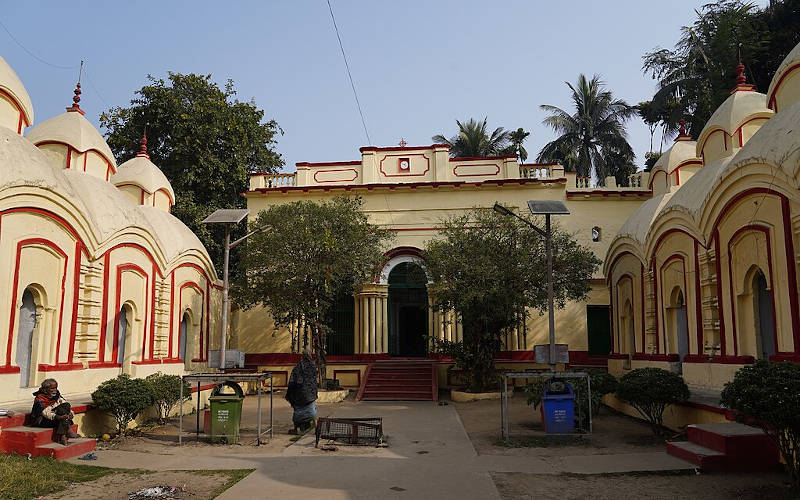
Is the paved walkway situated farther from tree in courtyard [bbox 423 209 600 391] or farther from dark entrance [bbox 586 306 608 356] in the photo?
dark entrance [bbox 586 306 608 356]

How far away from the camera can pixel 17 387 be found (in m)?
11.7

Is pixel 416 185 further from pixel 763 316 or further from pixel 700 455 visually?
pixel 700 455

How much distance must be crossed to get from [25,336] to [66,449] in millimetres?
4089

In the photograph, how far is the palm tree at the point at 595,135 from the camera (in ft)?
119

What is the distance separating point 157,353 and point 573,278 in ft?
40.3

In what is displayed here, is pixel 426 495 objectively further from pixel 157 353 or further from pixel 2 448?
pixel 157 353

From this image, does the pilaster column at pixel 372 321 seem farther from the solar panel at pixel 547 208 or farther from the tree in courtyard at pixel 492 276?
the solar panel at pixel 547 208

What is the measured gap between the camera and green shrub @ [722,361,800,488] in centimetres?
696

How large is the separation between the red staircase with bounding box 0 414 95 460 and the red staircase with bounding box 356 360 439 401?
1099 cm

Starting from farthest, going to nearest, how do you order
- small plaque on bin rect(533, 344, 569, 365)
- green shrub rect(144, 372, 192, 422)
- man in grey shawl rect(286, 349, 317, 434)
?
green shrub rect(144, 372, 192, 422) → man in grey shawl rect(286, 349, 317, 434) → small plaque on bin rect(533, 344, 569, 365)

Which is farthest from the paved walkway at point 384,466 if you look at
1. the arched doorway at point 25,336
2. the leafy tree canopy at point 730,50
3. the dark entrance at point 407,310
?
the leafy tree canopy at point 730,50

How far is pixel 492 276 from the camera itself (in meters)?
17.8

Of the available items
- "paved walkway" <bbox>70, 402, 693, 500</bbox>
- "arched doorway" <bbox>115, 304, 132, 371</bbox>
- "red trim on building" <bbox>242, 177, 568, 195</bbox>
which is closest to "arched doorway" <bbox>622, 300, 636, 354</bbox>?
"red trim on building" <bbox>242, 177, 568, 195</bbox>

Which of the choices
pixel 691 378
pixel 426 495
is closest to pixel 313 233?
pixel 691 378
